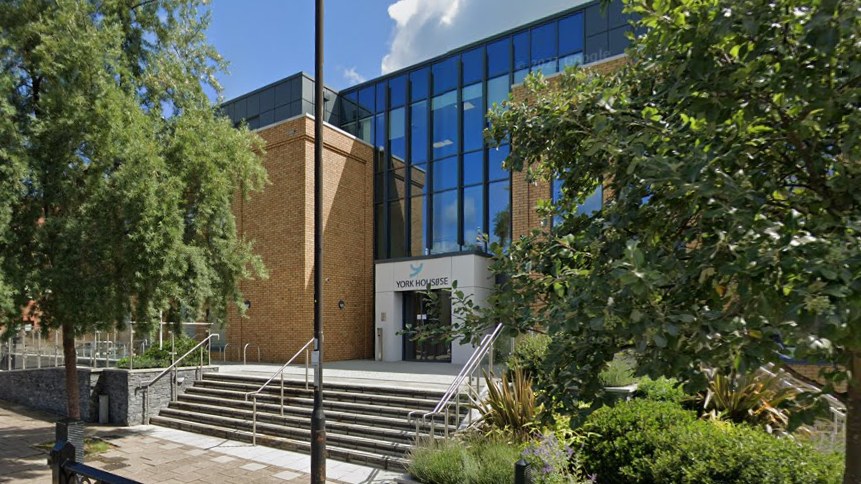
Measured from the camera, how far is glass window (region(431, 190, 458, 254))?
65.5 ft

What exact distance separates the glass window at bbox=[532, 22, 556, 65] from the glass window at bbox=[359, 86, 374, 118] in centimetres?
712

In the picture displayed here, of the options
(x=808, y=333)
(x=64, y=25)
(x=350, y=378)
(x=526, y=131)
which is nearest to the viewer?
(x=808, y=333)

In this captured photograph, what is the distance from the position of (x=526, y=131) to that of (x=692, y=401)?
5.86 m

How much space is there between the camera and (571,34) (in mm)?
18766

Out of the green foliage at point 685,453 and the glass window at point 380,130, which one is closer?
the green foliage at point 685,453

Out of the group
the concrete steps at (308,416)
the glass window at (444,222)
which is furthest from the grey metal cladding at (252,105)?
the concrete steps at (308,416)

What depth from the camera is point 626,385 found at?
9.20m

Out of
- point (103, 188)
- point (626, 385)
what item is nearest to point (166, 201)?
point (103, 188)

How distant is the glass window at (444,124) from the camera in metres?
20.6

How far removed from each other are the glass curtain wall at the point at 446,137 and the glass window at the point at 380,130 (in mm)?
42

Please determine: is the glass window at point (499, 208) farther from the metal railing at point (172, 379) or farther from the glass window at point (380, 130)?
the metal railing at point (172, 379)

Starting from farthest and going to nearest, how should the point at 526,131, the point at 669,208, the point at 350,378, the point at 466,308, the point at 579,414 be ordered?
the point at 350,378, the point at 526,131, the point at 466,308, the point at 669,208, the point at 579,414

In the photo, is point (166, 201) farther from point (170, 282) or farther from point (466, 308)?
point (466, 308)

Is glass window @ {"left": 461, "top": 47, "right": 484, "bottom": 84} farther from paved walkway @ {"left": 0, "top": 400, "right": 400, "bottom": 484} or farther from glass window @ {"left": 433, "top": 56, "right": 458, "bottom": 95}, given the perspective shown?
paved walkway @ {"left": 0, "top": 400, "right": 400, "bottom": 484}
